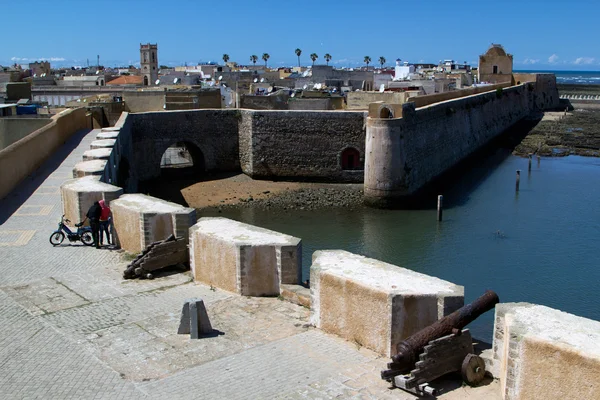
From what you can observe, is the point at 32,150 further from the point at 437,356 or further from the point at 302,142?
the point at 437,356

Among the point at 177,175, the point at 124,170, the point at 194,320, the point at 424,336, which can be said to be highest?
the point at 424,336

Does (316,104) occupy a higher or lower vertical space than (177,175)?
higher

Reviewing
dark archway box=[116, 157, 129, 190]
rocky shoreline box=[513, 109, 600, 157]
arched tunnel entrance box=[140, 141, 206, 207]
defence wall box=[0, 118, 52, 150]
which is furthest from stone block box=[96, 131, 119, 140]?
rocky shoreline box=[513, 109, 600, 157]

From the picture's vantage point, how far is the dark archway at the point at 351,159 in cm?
2722

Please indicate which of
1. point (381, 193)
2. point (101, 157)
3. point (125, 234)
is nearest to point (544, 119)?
point (381, 193)

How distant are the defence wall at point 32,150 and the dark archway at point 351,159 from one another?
1065 cm

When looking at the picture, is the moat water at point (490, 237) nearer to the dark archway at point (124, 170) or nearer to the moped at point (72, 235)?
the dark archway at point (124, 170)

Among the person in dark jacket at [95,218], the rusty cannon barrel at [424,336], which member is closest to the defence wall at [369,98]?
the person in dark jacket at [95,218]

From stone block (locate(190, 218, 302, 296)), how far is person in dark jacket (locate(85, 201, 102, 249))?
2689mm

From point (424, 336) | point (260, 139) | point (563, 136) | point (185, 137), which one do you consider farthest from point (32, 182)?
point (563, 136)

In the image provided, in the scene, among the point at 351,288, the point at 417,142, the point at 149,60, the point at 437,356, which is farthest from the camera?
the point at 149,60

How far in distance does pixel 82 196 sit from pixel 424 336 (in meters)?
7.42

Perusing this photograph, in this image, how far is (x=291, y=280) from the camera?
9023 mm

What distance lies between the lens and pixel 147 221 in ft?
34.2
